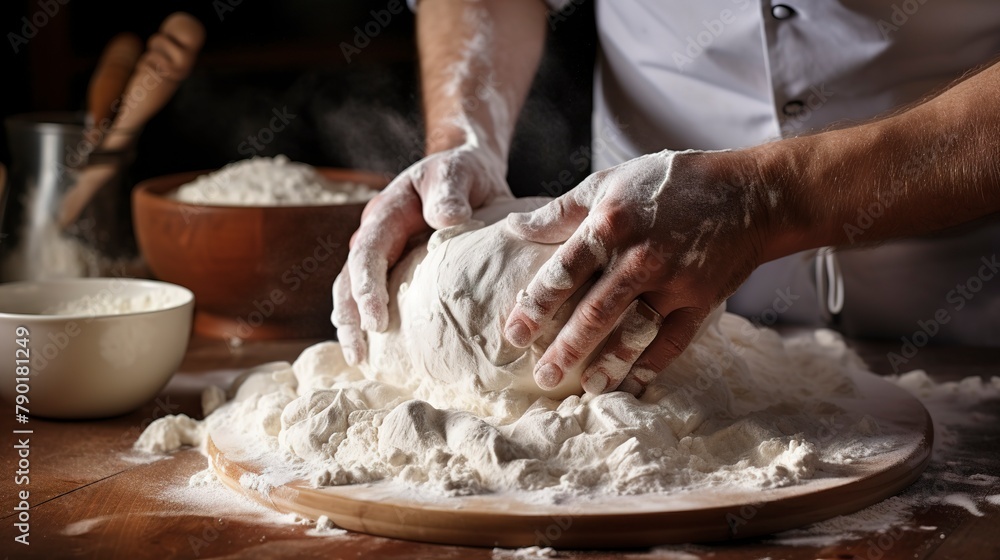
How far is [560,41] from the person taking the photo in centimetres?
202

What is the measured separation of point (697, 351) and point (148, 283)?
0.90 m

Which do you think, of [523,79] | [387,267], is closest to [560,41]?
[523,79]

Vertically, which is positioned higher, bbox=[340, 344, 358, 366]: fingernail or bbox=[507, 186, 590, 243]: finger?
bbox=[507, 186, 590, 243]: finger

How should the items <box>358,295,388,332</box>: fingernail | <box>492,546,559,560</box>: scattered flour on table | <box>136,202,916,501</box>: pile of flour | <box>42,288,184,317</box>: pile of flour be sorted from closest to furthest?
<box>492,546,559,560</box>: scattered flour on table → <box>136,202,916,501</box>: pile of flour → <box>358,295,388,332</box>: fingernail → <box>42,288,184,317</box>: pile of flour

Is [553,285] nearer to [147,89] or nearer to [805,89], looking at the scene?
[805,89]

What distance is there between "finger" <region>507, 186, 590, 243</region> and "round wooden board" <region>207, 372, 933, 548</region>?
13.6 inches

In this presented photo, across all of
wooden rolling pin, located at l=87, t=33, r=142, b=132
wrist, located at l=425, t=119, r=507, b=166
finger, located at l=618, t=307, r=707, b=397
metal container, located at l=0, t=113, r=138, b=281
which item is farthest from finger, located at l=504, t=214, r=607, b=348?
wooden rolling pin, located at l=87, t=33, r=142, b=132

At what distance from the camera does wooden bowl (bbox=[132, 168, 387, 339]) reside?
5.82ft

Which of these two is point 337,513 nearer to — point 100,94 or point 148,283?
point 148,283

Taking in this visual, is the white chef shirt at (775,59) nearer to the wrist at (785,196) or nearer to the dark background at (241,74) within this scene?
the wrist at (785,196)

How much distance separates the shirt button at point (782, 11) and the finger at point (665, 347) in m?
0.73

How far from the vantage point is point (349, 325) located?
134 cm

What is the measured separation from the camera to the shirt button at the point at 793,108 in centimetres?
170

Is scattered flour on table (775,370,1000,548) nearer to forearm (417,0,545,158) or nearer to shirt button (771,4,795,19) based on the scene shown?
shirt button (771,4,795,19)
